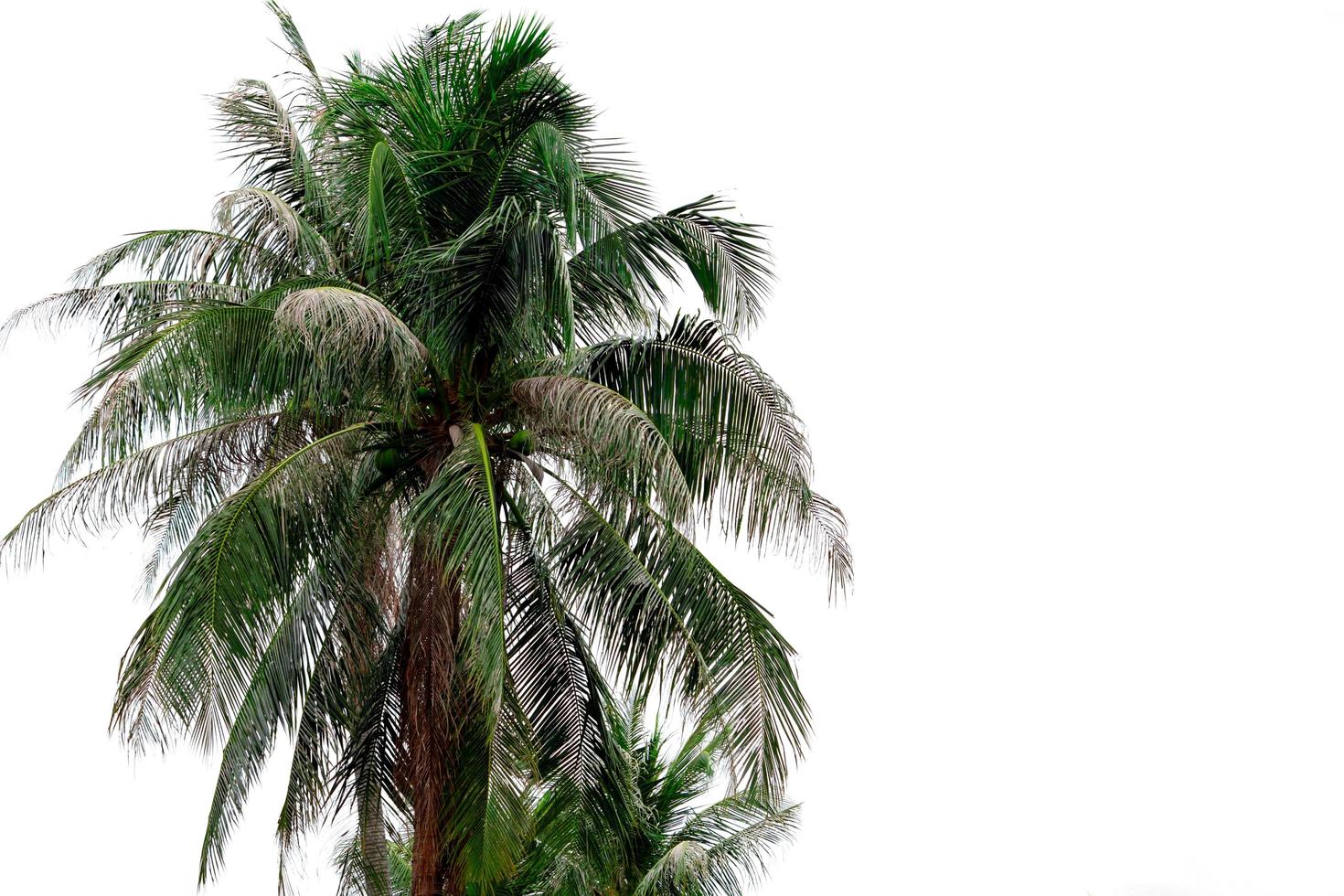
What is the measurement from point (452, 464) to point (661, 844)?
8.62m

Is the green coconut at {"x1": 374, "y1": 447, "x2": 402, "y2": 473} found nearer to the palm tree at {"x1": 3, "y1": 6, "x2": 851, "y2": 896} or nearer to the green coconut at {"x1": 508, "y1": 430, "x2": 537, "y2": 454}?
the palm tree at {"x1": 3, "y1": 6, "x2": 851, "y2": 896}

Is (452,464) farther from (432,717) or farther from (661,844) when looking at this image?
(661,844)

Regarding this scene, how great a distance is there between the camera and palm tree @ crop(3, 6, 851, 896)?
23.9ft

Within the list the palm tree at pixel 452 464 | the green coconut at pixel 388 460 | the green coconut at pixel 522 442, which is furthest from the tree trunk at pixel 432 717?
the green coconut at pixel 522 442

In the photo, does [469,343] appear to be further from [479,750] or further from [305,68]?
[305,68]

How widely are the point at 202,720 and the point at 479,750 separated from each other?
1622mm

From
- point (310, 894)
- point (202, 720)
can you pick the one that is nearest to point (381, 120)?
point (202, 720)

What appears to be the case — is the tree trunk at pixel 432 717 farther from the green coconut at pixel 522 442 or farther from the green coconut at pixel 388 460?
the green coconut at pixel 522 442

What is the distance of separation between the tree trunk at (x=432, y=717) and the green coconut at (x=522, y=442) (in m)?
0.85

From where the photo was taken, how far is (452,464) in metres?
7.49

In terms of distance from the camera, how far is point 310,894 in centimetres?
1000

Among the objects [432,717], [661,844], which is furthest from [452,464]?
[661,844]

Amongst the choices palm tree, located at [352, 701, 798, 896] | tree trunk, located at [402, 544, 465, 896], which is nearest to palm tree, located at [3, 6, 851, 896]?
tree trunk, located at [402, 544, 465, 896]

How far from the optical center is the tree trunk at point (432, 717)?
792cm
